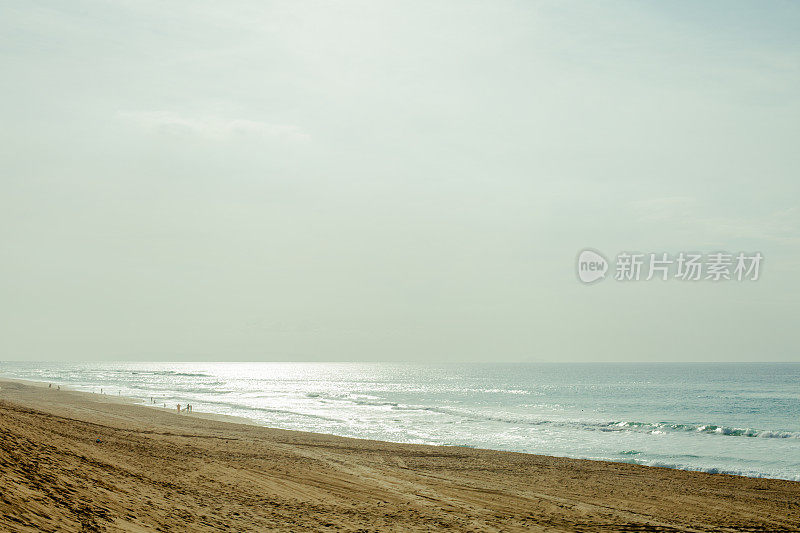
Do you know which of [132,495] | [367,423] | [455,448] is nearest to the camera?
[132,495]

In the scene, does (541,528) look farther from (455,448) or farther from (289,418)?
(289,418)

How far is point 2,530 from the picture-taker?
7.93m

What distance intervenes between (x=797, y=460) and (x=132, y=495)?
33978 mm

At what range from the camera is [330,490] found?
17.2 metres

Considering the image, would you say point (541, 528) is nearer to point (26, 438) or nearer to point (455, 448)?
point (26, 438)

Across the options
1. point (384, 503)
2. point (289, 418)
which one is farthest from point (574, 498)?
point (289, 418)

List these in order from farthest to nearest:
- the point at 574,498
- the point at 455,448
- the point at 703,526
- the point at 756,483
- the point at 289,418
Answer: the point at 289,418 < the point at 455,448 < the point at 756,483 < the point at 574,498 < the point at 703,526

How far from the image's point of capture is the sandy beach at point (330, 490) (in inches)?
452

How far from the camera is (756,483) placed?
22828 mm

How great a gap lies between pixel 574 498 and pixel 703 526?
398cm

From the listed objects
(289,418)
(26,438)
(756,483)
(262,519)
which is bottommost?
(289,418)

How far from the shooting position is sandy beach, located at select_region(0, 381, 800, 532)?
452 inches

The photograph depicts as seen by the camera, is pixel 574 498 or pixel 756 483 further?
pixel 756 483

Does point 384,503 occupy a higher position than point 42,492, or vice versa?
point 42,492
